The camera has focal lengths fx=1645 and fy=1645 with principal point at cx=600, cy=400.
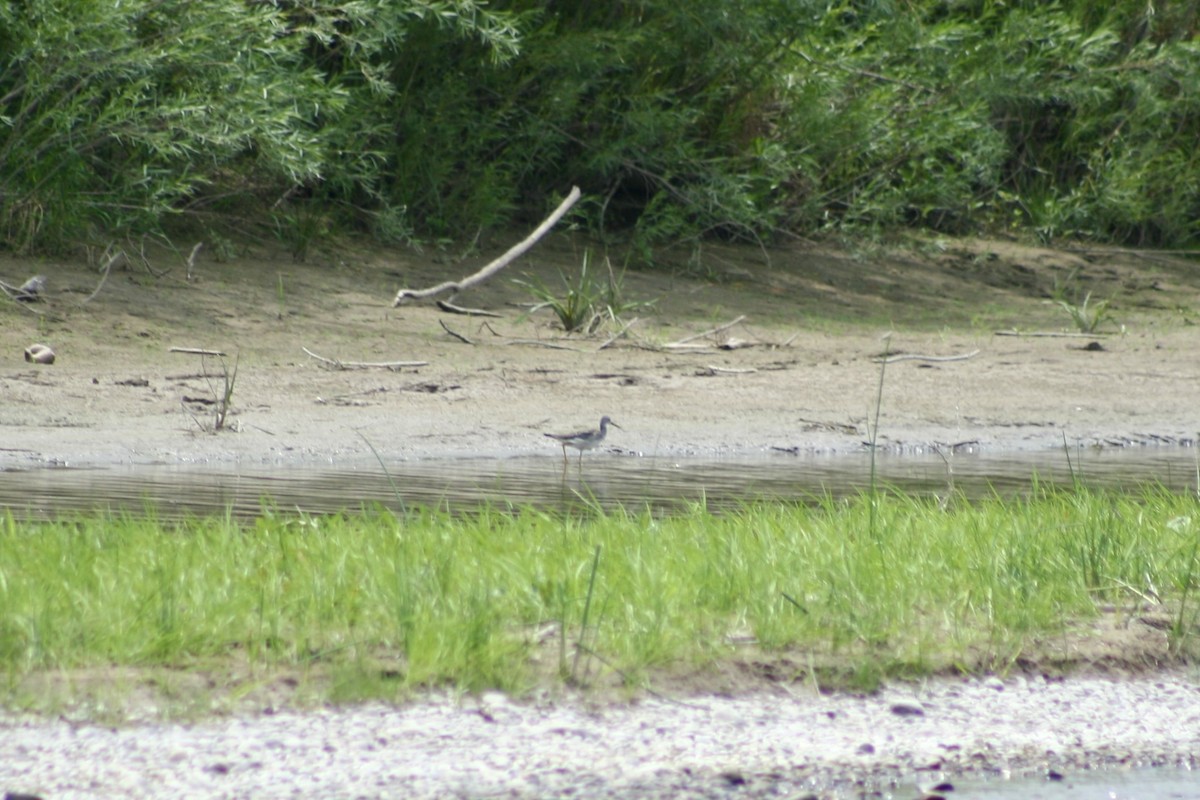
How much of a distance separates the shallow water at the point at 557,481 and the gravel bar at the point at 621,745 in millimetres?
2188

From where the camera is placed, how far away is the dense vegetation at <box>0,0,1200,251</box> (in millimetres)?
10484

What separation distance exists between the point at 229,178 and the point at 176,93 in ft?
5.09

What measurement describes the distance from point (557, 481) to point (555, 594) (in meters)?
3.40

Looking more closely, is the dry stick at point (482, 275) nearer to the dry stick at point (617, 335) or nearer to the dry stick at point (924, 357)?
the dry stick at point (617, 335)

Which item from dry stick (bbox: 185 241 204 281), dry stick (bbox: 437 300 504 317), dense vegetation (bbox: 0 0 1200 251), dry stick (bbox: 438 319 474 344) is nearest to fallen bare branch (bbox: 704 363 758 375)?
dry stick (bbox: 438 319 474 344)

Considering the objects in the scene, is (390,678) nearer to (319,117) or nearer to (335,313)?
(335,313)

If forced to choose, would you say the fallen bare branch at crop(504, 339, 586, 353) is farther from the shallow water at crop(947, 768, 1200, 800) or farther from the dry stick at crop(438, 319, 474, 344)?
the shallow water at crop(947, 768, 1200, 800)

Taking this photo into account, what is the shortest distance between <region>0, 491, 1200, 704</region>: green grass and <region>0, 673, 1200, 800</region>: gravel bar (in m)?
0.11

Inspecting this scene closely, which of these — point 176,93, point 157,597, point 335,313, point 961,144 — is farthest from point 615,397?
point 961,144

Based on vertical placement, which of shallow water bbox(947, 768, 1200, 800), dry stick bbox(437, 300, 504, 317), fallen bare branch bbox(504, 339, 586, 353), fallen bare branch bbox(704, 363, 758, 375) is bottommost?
fallen bare branch bbox(704, 363, 758, 375)

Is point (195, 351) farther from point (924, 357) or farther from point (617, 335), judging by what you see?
point (924, 357)

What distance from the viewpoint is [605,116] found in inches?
543

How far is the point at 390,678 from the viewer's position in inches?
129

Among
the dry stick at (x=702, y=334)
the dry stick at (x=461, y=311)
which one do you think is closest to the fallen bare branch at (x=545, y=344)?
the dry stick at (x=702, y=334)
